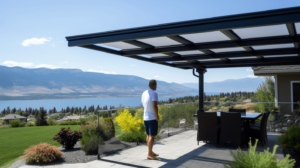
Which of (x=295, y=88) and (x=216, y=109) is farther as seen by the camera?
(x=295, y=88)

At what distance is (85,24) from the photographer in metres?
83.2

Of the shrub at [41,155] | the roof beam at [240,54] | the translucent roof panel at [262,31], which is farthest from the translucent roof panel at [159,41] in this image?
the shrub at [41,155]

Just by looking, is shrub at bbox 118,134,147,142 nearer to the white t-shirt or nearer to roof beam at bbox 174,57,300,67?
the white t-shirt

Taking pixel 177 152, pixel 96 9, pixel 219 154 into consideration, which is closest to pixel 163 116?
pixel 177 152

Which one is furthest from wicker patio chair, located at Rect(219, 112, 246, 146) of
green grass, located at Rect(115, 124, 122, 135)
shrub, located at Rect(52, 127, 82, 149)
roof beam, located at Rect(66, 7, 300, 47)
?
shrub, located at Rect(52, 127, 82, 149)

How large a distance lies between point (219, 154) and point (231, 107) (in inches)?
151

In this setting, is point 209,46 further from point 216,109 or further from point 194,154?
point 216,109

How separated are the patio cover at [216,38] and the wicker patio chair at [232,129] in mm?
1569

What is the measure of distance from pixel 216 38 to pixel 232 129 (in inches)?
105

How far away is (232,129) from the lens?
584 centimetres

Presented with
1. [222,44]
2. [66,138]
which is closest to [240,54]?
[222,44]

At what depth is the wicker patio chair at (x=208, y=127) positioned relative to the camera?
6004 millimetres

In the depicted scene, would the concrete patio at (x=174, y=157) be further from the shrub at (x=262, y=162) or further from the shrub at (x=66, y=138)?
the shrub at (x=262, y=162)

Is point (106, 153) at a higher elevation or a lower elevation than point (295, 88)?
lower
